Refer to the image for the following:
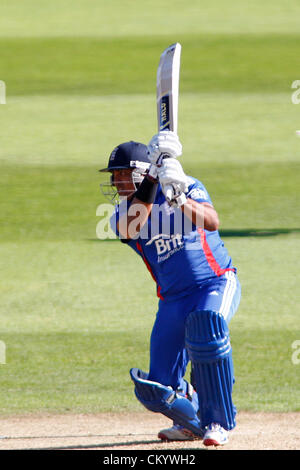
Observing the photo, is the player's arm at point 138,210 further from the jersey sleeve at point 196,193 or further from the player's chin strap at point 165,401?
the player's chin strap at point 165,401

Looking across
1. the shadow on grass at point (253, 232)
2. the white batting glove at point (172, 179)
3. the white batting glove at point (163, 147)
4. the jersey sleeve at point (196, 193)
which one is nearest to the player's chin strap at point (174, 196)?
the white batting glove at point (172, 179)

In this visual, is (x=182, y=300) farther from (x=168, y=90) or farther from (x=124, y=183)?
(x=168, y=90)

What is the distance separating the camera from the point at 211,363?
15.8ft

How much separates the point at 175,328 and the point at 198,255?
41cm

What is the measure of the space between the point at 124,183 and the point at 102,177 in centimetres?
869

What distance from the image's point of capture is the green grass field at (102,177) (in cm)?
696

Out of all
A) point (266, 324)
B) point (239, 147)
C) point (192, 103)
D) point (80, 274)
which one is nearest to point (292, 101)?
point (192, 103)

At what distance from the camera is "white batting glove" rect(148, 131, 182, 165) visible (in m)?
4.55

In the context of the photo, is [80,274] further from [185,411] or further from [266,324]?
[185,411]

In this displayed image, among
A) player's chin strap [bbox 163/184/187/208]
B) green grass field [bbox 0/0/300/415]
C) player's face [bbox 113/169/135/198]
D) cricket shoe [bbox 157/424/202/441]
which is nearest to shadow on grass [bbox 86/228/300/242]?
green grass field [bbox 0/0/300/415]

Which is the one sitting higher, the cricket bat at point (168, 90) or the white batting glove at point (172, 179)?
the cricket bat at point (168, 90)

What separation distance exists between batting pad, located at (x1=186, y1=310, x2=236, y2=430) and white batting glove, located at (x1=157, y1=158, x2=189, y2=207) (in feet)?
2.16

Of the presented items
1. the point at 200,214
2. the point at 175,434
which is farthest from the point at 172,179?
the point at 175,434

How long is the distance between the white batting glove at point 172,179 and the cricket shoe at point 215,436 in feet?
4.07
